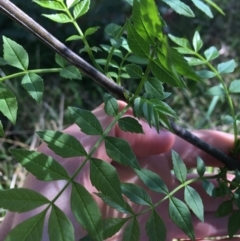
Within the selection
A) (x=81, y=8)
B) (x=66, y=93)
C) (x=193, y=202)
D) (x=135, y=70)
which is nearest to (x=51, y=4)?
(x=81, y=8)

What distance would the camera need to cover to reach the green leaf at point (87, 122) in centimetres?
67

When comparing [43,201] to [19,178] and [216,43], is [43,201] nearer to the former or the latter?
[19,178]

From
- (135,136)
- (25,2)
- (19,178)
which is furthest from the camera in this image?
(25,2)

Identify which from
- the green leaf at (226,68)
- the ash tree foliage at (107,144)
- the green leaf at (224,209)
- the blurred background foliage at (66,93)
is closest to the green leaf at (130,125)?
the ash tree foliage at (107,144)

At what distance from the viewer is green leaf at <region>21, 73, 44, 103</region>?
2.28 ft

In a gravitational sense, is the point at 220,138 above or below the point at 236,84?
below

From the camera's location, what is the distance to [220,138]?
1.18 meters

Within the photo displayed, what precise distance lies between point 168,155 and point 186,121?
741 mm

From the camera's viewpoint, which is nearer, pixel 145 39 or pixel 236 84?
pixel 145 39

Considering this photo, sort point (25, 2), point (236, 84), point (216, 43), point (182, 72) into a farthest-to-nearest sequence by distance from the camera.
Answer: point (216, 43) < point (25, 2) < point (236, 84) < point (182, 72)

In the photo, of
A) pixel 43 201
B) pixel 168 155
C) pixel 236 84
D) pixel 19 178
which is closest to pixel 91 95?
pixel 19 178

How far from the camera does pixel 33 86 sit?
0.70 meters

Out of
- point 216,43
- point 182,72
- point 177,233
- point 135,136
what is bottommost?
point 177,233

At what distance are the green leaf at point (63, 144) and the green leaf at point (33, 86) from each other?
7 centimetres
